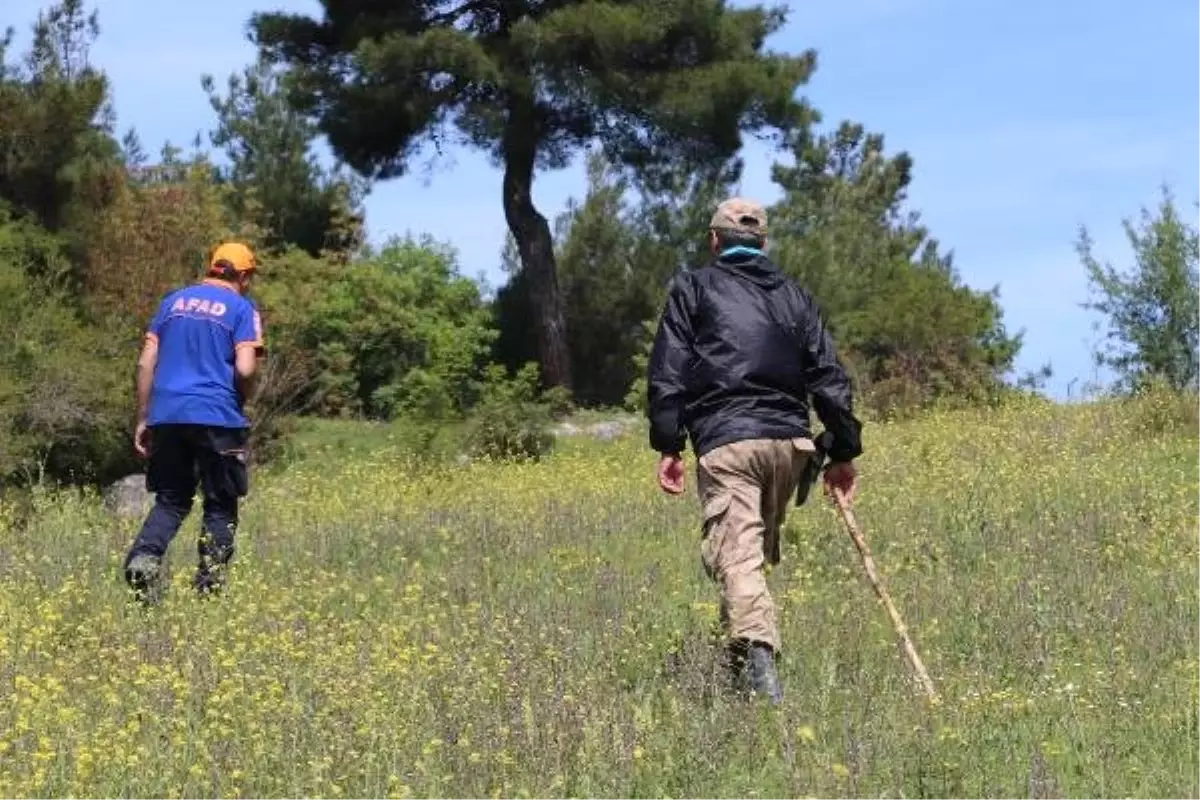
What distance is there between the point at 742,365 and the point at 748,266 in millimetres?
405

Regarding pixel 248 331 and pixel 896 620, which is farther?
pixel 248 331

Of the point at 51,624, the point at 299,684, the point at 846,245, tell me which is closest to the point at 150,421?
the point at 51,624

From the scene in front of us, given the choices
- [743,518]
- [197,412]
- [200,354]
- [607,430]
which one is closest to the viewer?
[743,518]

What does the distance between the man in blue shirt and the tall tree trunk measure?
53.2ft

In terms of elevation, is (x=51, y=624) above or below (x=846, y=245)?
below

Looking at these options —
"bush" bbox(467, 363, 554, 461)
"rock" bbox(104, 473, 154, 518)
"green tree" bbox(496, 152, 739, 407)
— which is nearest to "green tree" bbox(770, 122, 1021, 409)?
"green tree" bbox(496, 152, 739, 407)

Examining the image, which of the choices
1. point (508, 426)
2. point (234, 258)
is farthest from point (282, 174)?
point (234, 258)

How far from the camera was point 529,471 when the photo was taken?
15.6m

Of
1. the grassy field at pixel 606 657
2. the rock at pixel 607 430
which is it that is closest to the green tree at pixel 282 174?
the rock at pixel 607 430

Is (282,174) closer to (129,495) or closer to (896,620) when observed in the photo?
(129,495)

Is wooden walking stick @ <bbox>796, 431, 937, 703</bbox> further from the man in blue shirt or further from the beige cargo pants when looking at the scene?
the man in blue shirt

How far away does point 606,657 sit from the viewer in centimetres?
591

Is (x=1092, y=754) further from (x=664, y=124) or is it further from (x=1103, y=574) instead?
(x=664, y=124)

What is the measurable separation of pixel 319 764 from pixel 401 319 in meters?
20.9
